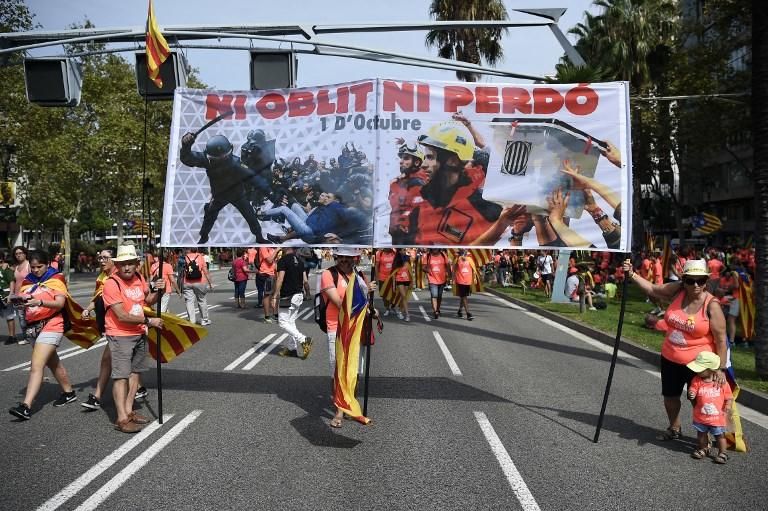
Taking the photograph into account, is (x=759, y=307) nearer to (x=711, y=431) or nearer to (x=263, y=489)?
(x=711, y=431)

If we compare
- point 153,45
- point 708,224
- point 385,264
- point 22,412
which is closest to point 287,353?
point 22,412

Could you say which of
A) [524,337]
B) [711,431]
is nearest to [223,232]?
[711,431]

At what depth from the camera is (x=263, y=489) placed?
15.8 ft

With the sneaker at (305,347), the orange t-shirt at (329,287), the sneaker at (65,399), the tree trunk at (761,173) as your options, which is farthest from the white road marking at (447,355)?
the sneaker at (65,399)

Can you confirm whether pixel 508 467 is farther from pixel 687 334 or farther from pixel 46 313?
pixel 46 313

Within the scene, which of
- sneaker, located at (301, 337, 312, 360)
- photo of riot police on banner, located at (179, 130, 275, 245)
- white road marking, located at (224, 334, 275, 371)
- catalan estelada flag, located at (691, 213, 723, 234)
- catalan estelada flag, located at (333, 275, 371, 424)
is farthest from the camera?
catalan estelada flag, located at (691, 213, 723, 234)

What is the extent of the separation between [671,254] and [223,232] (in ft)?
48.0

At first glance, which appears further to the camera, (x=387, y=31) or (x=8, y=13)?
(x=8, y=13)

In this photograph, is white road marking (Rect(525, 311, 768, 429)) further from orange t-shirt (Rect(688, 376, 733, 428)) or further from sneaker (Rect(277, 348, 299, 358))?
sneaker (Rect(277, 348, 299, 358))

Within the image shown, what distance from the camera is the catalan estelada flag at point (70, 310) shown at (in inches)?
284

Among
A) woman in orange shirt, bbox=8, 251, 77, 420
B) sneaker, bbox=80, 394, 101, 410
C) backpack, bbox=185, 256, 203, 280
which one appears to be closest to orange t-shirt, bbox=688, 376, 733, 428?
sneaker, bbox=80, 394, 101, 410

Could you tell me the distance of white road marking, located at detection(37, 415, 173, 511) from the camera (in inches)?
179

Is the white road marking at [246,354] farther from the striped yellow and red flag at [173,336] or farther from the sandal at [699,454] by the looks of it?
the sandal at [699,454]

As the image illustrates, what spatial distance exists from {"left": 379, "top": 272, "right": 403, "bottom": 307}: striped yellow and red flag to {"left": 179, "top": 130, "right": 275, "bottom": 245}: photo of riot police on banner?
995 centimetres
